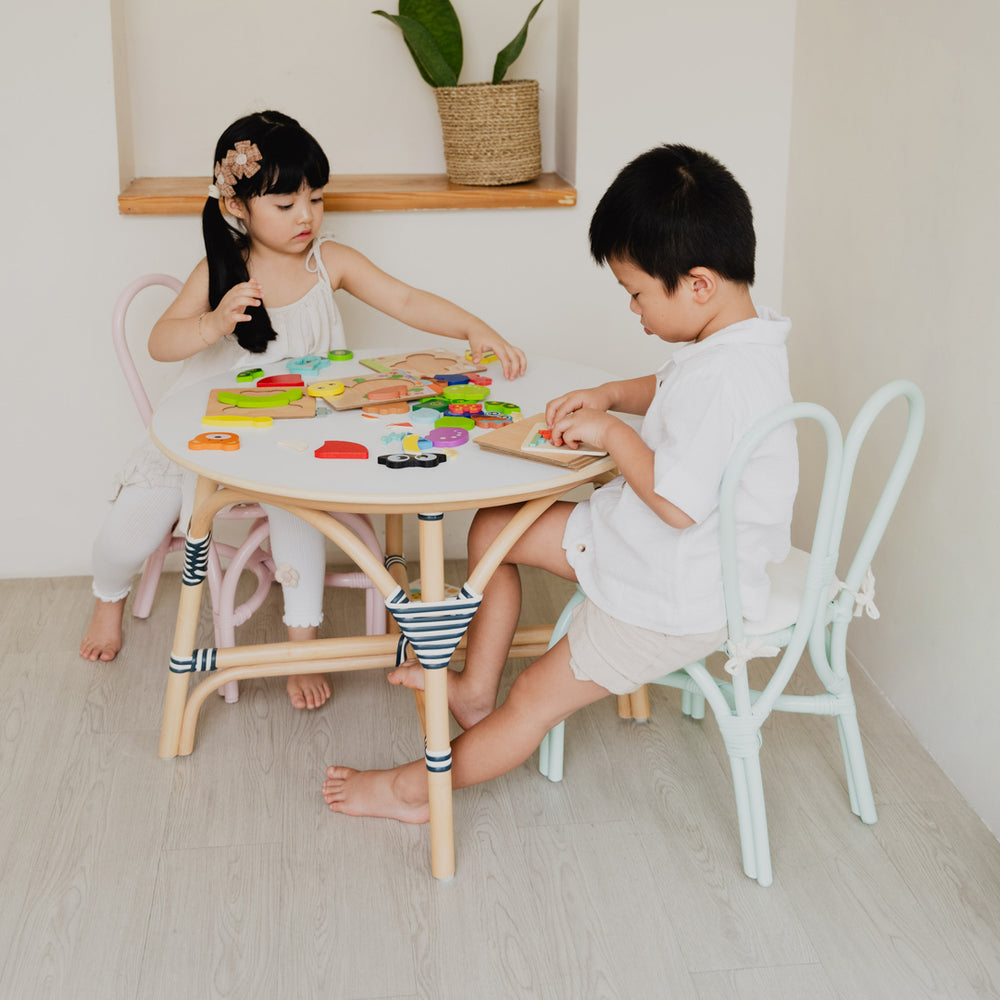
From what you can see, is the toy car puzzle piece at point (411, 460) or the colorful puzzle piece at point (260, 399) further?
the colorful puzzle piece at point (260, 399)

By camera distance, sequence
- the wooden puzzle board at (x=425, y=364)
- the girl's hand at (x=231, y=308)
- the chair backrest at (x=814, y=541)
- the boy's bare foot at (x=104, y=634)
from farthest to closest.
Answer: the boy's bare foot at (x=104, y=634) < the wooden puzzle board at (x=425, y=364) < the girl's hand at (x=231, y=308) < the chair backrest at (x=814, y=541)

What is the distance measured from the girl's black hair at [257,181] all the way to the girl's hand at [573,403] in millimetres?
616

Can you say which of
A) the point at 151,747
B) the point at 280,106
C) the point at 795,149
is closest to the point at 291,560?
the point at 151,747

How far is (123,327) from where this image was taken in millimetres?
2115

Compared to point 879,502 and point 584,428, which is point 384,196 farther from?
point 879,502

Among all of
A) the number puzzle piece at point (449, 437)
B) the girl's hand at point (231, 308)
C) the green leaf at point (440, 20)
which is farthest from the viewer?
the green leaf at point (440, 20)

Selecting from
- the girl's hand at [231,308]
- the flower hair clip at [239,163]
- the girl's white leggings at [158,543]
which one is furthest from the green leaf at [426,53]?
the girl's white leggings at [158,543]

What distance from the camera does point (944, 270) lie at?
177 centimetres

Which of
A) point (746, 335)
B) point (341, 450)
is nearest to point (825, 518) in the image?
point (746, 335)

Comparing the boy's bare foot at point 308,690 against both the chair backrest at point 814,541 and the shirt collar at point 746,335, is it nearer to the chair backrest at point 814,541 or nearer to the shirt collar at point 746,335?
the chair backrest at point 814,541

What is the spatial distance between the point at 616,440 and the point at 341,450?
0.37 meters

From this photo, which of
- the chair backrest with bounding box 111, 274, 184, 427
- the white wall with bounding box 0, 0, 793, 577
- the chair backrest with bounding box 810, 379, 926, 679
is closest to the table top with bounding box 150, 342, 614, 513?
the chair backrest with bounding box 810, 379, 926, 679

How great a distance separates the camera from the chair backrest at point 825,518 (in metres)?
1.34

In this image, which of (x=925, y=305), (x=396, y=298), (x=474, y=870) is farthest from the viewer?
(x=396, y=298)
